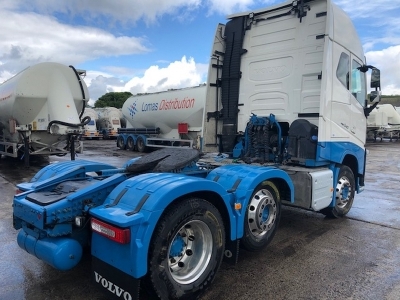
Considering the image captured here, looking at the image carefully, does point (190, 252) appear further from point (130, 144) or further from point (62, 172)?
point (130, 144)

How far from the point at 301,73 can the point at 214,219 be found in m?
3.27

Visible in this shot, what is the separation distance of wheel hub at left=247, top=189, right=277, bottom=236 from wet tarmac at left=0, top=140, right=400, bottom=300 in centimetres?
40

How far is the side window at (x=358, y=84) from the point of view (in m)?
5.72

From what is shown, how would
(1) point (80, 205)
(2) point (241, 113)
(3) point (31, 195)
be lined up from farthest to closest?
(2) point (241, 113), (3) point (31, 195), (1) point (80, 205)

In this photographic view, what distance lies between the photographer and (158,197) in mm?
2650

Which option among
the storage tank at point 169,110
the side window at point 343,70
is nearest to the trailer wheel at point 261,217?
the side window at point 343,70

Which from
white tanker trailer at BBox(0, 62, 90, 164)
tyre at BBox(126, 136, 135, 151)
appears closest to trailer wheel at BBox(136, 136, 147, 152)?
tyre at BBox(126, 136, 135, 151)

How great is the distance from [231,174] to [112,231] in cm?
172

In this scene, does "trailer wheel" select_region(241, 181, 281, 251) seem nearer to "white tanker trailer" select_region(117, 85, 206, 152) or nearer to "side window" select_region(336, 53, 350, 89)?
"side window" select_region(336, 53, 350, 89)

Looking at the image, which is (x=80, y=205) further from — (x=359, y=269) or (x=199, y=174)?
(x=359, y=269)

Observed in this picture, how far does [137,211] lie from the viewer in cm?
261

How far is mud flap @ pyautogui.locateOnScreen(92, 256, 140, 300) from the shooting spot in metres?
2.53

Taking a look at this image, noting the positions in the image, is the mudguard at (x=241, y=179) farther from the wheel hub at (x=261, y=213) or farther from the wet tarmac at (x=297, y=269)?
the wet tarmac at (x=297, y=269)

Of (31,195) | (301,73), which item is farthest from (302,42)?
(31,195)
